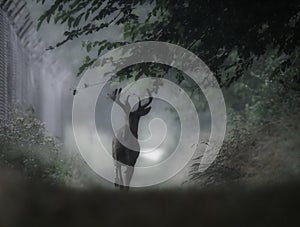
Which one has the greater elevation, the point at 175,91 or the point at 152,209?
the point at 175,91

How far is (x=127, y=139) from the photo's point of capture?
2.46 meters

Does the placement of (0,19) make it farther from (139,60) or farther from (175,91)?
(175,91)

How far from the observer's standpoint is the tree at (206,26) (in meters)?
2.54

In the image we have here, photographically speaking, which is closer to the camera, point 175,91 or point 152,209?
point 152,209

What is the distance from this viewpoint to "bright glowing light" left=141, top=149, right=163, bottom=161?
8.09 feet

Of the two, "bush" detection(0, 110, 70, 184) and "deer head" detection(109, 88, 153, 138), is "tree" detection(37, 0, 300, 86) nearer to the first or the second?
"deer head" detection(109, 88, 153, 138)

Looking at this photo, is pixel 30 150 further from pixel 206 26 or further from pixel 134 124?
pixel 206 26

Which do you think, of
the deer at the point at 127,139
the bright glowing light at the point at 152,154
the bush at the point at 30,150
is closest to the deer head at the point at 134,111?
the deer at the point at 127,139

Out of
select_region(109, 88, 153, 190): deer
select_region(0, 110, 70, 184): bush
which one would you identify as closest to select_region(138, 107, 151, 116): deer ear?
select_region(109, 88, 153, 190): deer

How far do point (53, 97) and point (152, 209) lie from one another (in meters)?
0.80

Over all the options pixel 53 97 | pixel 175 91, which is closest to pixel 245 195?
pixel 175 91

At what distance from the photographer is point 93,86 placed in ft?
8.21

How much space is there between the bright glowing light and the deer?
0.04 metres

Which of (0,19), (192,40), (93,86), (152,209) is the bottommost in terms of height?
(152,209)
